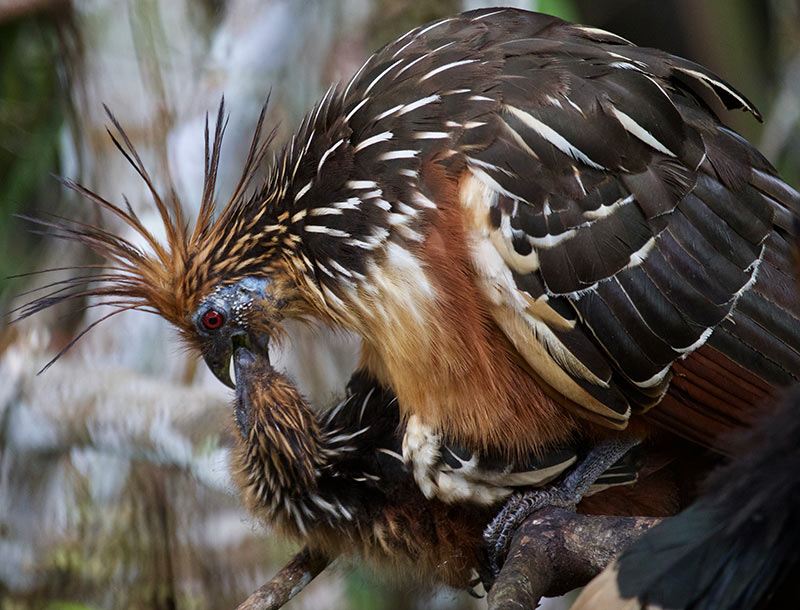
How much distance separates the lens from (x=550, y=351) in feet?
6.01

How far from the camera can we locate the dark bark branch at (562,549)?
65.8 inches

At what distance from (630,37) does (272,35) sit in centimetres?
267

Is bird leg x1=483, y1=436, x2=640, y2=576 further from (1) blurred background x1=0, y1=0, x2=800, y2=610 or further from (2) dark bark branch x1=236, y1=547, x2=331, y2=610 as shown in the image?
(1) blurred background x1=0, y1=0, x2=800, y2=610

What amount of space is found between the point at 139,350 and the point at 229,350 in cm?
134

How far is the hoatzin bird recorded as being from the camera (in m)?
1.37

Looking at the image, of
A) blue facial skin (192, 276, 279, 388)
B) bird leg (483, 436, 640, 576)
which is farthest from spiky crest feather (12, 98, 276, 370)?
bird leg (483, 436, 640, 576)

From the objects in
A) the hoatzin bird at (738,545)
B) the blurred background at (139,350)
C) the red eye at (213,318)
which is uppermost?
the hoatzin bird at (738,545)

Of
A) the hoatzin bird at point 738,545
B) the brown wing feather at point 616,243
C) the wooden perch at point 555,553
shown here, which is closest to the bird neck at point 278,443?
the wooden perch at point 555,553

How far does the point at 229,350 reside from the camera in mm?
2143

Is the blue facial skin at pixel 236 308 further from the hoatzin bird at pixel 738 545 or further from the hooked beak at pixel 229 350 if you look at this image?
the hoatzin bird at pixel 738 545

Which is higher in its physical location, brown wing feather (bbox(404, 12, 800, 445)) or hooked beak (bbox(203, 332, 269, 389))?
brown wing feather (bbox(404, 12, 800, 445))

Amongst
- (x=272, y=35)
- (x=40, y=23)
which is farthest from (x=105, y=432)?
(x=40, y=23)

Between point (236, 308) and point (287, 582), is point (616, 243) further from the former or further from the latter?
point (287, 582)

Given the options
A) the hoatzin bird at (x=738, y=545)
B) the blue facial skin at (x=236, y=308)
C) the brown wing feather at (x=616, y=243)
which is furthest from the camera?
the blue facial skin at (x=236, y=308)
